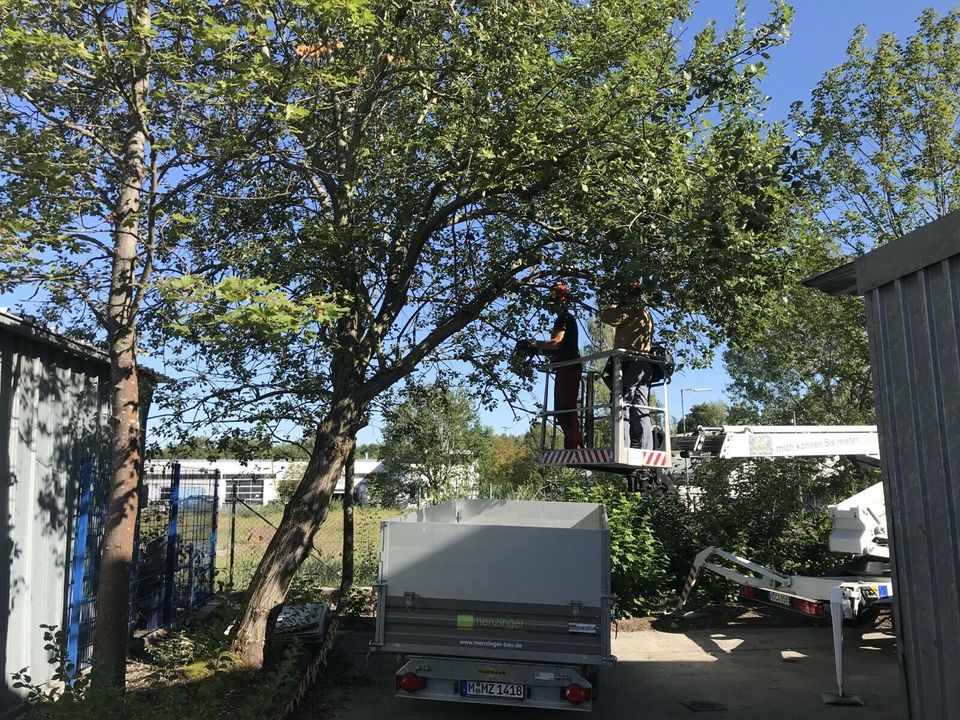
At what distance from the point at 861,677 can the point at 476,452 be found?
18728 mm

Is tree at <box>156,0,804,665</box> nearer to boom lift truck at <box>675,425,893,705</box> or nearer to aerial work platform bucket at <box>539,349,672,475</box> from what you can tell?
aerial work platform bucket at <box>539,349,672,475</box>

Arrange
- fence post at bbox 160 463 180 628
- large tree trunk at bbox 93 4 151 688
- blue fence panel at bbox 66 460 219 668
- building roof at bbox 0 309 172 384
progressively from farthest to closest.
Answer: fence post at bbox 160 463 180 628 < blue fence panel at bbox 66 460 219 668 < building roof at bbox 0 309 172 384 < large tree trunk at bbox 93 4 151 688

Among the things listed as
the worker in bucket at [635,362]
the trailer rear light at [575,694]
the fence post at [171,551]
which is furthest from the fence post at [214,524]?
the trailer rear light at [575,694]

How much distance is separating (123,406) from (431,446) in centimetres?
→ 691

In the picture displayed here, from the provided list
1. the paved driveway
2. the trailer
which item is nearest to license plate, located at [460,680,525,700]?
the trailer

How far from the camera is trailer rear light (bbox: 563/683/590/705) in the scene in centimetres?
714

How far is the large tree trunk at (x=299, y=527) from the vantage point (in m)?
8.71

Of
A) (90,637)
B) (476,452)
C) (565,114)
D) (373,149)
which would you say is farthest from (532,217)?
(476,452)

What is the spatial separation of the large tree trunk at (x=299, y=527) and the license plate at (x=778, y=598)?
593 centimetres

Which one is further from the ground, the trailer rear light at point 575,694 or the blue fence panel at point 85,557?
the blue fence panel at point 85,557

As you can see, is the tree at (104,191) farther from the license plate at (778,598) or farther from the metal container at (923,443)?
the license plate at (778,598)

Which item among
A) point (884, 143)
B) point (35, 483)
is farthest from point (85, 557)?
point (884, 143)

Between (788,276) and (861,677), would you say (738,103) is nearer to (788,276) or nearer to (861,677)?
(788,276)

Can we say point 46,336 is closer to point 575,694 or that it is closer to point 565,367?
point 565,367
